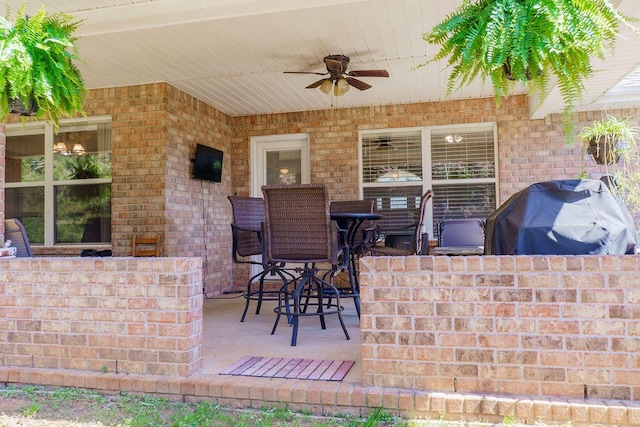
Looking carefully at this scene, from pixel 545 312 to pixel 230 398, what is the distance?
1432mm

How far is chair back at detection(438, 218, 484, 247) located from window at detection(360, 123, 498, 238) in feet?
2.82

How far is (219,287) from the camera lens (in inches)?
238

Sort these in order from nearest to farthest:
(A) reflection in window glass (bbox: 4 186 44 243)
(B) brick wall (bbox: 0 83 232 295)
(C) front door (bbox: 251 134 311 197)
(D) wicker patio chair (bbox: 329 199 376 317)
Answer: (D) wicker patio chair (bbox: 329 199 376 317)
(B) brick wall (bbox: 0 83 232 295)
(A) reflection in window glass (bbox: 4 186 44 243)
(C) front door (bbox: 251 134 311 197)

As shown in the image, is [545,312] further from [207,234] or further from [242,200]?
[207,234]

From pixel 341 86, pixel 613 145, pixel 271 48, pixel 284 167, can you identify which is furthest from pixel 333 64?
pixel 613 145

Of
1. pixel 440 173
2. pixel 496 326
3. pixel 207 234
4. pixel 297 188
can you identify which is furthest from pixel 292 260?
pixel 440 173

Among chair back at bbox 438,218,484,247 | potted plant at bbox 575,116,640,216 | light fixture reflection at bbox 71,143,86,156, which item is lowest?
chair back at bbox 438,218,484,247

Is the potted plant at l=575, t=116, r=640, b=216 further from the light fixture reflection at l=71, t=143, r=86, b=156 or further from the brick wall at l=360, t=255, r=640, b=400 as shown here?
the light fixture reflection at l=71, t=143, r=86, b=156

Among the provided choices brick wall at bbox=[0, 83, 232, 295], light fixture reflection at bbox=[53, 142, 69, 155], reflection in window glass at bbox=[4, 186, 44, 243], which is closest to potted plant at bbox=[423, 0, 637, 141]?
brick wall at bbox=[0, 83, 232, 295]

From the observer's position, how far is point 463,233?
508 cm

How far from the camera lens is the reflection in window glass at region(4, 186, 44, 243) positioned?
5.73 meters

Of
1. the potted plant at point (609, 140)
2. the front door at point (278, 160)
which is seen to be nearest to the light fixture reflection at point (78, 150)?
the front door at point (278, 160)

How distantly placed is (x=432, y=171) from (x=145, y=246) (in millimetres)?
3481

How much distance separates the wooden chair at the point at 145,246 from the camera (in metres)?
5.00
